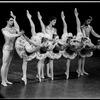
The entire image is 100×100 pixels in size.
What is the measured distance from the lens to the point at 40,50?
7918 millimetres

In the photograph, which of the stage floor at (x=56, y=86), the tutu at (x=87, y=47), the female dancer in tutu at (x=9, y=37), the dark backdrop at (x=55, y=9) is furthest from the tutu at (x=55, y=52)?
the dark backdrop at (x=55, y=9)

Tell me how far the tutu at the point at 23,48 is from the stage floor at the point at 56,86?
75cm

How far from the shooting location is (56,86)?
776cm

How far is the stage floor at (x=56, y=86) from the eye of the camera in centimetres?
699

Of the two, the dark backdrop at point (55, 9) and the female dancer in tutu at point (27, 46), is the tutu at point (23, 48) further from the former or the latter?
the dark backdrop at point (55, 9)

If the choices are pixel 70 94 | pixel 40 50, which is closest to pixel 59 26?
pixel 40 50

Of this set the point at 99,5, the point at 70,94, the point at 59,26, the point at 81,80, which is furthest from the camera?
the point at 59,26

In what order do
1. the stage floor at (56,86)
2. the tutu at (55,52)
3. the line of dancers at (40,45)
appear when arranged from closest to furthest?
1. the stage floor at (56,86)
2. the line of dancers at (40,45)
3. the tutu at (55,52)

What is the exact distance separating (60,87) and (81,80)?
1.00 meters

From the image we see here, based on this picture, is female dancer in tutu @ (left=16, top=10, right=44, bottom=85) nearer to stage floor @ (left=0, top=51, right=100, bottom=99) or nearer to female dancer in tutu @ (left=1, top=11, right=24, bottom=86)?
female dancer in tutu @ (left=1, top=11, right=24, bottom=86)

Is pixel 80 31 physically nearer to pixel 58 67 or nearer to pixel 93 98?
pixel 58 67

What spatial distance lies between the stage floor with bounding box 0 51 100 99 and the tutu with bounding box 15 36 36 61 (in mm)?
747

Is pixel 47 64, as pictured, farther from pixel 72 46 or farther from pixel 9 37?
pixel 9 37

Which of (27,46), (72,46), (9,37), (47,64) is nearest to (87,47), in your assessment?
(72,46)
